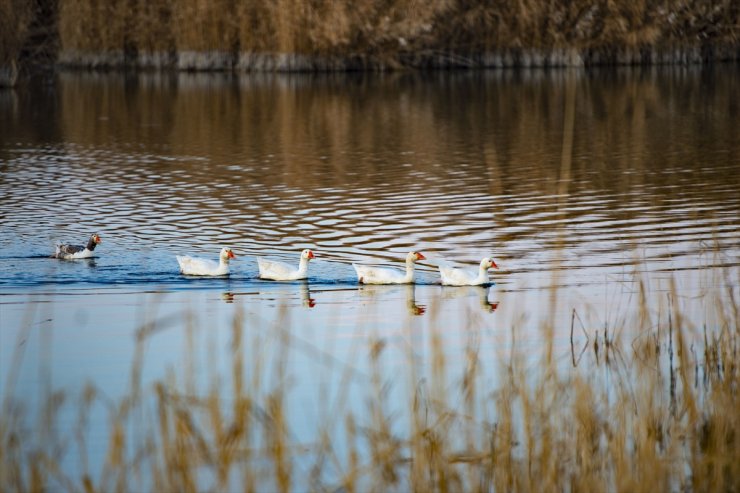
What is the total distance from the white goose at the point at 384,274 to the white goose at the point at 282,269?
515 mm

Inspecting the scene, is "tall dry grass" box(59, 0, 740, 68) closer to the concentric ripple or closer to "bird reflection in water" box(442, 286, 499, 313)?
the concentric ripple

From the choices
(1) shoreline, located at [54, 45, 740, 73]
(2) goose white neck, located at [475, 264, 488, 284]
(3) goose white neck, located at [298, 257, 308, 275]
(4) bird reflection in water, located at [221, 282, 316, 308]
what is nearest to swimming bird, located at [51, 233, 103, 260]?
(4) bird reflection in water, located at [221, 282, 316, 308]

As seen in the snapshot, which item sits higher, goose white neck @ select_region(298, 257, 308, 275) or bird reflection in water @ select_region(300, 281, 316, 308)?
goose white neck @ select_region(298, 257, 308, 275)

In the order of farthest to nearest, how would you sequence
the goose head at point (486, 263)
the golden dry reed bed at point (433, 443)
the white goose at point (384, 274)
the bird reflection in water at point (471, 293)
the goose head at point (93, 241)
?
the goose head at point (93, 241), the white goose at point (384, 274), the goose head at point (486, 263), the bird reflection in water at point (471, 293), the golden dry reed bed at point (433, 443)

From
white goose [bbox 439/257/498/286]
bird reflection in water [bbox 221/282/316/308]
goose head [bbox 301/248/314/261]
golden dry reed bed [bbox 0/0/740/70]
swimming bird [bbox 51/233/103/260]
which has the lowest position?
bird reflection in water [bbox 221/282/316/308]

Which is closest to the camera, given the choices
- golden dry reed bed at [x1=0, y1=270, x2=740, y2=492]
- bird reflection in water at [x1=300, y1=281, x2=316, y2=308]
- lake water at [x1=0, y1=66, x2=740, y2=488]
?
golden dry reed bed at [x1=0, y1=270, x2=740, y2=492]

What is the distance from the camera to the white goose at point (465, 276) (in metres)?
12.8

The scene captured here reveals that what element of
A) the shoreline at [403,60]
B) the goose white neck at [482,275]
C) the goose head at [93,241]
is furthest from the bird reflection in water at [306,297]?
the shoreline at [403,60]

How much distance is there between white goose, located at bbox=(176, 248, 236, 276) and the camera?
13.5 meters

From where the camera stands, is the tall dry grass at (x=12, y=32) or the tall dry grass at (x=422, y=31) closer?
the tall dry grass at (x=12, y=32)

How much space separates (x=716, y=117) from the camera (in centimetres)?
2931

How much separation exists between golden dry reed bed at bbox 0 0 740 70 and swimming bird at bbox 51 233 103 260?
2705 cm

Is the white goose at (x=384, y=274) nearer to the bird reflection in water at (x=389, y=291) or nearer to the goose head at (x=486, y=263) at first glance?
the bird reflection in water at (x=389, y=291)

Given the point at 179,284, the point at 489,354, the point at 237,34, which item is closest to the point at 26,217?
the point at 179,284
